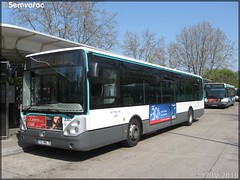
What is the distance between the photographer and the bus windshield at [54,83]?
623 centimetres

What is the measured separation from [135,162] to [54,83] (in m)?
2.92

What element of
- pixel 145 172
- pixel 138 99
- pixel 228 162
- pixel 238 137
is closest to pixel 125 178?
pixel 145 172

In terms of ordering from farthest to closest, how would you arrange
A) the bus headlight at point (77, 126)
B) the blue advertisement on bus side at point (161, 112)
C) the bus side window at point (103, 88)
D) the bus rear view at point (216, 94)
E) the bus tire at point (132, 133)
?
the bus rear view at point (216, 94)
the blue advertisement on bus side at point (161, 112)
the bus tire at point (132, 133)
the bus side window at point (103, 88)
the bus headlight at point (77, 126)

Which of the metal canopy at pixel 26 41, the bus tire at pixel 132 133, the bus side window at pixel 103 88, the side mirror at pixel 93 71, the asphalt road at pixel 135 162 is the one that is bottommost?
the asphalt road at pixel 135 162

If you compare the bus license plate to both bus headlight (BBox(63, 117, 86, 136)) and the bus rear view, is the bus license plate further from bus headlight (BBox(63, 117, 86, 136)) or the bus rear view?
the bus rear view

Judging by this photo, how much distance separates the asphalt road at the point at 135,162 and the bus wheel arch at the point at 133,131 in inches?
8.5

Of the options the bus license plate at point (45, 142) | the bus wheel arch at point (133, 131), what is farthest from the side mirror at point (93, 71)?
→ the bus wheel arch at point (133, 131)

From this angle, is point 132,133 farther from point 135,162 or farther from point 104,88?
point 104,88

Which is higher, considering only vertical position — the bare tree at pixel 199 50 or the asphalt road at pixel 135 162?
the bare tree at pixel 199 50

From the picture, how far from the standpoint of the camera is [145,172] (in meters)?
5.62

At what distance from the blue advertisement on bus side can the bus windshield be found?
3.90m

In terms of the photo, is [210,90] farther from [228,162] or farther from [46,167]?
[46,167]

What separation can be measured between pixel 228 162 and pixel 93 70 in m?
4.18

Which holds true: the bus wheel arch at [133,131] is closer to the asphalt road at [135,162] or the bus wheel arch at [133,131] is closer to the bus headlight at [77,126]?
the asphalt road at [135,162]
